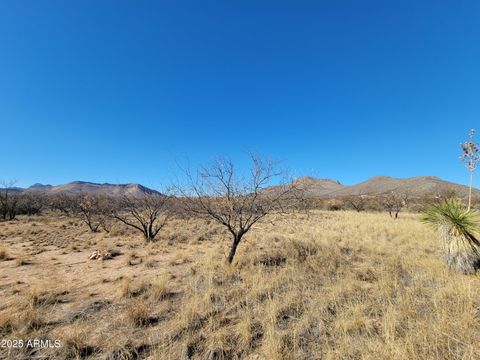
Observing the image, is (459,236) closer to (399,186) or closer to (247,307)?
(247,307)

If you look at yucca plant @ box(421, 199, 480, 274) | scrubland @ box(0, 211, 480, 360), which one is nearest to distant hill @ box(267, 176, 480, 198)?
yucca plant @ box(421, 199, 480, 274)

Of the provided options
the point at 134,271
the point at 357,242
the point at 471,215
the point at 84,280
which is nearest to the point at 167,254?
the point at 134,271

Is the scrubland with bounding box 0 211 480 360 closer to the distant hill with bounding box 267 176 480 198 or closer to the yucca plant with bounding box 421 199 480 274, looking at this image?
the yucca plant with bounding box 421 199 480 274

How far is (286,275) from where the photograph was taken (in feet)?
21.2

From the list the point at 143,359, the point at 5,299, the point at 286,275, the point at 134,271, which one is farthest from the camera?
the point at 134,271

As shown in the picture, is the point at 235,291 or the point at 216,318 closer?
the point at 216,318

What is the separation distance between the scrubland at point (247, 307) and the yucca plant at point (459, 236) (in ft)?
1.26

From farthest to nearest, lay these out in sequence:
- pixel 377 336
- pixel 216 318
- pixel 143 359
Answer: pixel 216 318 → pixel 377 336 → pixel 143 359

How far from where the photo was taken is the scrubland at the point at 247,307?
3396 mm

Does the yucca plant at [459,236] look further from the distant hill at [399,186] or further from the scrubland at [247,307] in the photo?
the distant hill at [399,186]

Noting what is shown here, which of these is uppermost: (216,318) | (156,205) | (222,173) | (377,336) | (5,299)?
(222,173)

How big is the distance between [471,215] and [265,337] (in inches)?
283

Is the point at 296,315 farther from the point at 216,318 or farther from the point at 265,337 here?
the point at 216,318

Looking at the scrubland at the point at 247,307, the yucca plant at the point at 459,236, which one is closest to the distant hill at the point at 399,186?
the yucca plant at the point at 459,236
